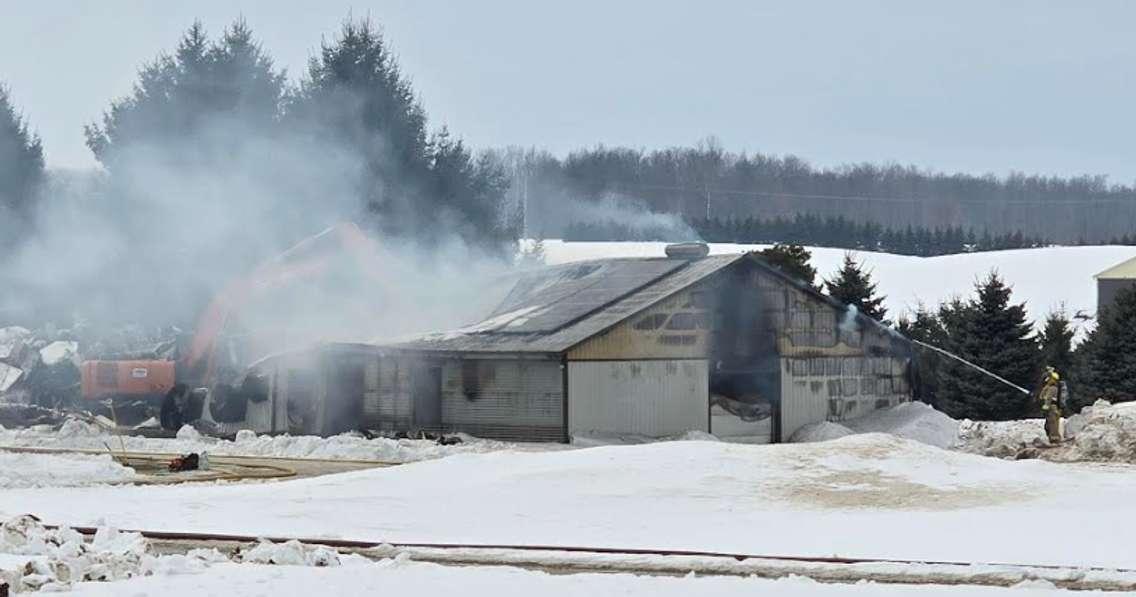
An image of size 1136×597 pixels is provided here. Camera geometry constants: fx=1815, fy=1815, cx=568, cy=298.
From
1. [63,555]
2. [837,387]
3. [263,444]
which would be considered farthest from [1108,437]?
[63,555]

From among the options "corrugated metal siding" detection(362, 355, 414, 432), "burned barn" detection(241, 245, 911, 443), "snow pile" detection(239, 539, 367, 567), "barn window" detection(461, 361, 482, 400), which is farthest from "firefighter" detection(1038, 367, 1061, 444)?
"snow pile" detection(239, 539, 367, 567)

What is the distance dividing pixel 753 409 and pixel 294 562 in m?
25.6

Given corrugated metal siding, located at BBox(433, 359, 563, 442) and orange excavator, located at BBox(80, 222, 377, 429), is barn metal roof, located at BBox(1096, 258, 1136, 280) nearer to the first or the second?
orange excavator, located at BBox(80, 222, 377, 429)

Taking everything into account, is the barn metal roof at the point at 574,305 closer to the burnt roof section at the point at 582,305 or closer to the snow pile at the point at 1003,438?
the burnt roof section at the point at 582,305

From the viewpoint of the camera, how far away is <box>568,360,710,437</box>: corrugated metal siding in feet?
139

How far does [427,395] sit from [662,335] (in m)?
6.30

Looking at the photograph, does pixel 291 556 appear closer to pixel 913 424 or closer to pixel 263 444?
pixel 263 444

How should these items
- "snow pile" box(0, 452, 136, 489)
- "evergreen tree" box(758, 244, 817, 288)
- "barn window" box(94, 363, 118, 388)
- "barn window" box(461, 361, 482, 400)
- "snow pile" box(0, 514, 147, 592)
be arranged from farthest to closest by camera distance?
"evergreen tree" box(758, 244, 817, 288)
"barn window" box(94, 363, 118, 388)
"barn window" box(461, 361, 482, 400)
"snow pile" box(0, 452, 136, 489)
"snow pile" box(0, 514, 147, 592)

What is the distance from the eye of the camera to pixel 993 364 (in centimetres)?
5531

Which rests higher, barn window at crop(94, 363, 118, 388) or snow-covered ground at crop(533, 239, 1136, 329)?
snow-covered ground at crop(533, 239, 1136, 329)

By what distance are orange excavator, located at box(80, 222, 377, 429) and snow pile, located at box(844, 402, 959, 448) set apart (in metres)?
16.6

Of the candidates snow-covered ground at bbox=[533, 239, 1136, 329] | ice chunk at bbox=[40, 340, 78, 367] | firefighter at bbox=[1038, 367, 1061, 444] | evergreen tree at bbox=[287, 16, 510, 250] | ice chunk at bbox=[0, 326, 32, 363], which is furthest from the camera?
snow-covered ground at bbox=[533, 239, 1136, 329]

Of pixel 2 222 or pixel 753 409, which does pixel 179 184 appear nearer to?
pixel 2 222

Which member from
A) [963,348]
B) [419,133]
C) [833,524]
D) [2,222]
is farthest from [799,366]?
[2,222]
